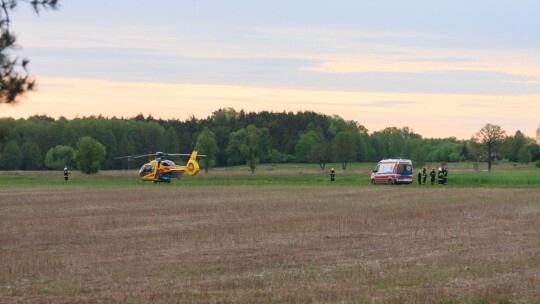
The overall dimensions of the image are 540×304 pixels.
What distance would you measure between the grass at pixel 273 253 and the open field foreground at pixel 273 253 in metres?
0.04

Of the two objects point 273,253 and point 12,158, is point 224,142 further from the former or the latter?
point 273,253

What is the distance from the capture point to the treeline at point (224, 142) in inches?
5689

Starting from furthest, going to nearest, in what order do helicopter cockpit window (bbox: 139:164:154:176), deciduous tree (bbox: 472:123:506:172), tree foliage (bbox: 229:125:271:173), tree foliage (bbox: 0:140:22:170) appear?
tree foliage (bbox: 0:140:22:170) → tree foliage (bbox: 229:125:271:173) → deciduous tree (bbox: 472:123:506:172) → helicopter cockpit window (bbox: 139:164:154:176)

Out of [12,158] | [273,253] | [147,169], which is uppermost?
[12,158]

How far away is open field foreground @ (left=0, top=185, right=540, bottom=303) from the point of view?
15500 mm

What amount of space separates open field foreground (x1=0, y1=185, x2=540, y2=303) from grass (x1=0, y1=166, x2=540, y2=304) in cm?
4

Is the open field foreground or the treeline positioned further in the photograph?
the treeline

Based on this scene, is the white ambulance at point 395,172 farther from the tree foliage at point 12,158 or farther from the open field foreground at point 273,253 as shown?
the tree foliage at point 12,158

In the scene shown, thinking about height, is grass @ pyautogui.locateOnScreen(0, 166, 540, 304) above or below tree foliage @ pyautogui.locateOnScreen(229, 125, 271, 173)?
below

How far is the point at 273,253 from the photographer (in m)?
21.2

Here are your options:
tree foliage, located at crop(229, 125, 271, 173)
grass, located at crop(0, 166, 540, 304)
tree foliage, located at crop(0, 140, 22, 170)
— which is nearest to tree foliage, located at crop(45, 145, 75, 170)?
tree foliage, located at crop(0, 140, 22, 170)

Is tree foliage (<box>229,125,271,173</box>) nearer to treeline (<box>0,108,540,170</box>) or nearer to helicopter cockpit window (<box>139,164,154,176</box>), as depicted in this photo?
treeline (<box>0,108,540,170</box>)

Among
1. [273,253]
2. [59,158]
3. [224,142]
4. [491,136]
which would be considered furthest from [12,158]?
[273,253]

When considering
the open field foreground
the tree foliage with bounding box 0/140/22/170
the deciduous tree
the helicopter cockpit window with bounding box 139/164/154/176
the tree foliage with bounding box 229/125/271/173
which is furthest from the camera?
the tree foliage with bounding box 0/140/22/170
